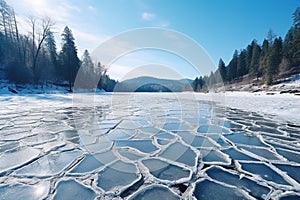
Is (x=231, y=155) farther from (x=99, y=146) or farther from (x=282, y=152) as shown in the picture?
(x=99, y=146)

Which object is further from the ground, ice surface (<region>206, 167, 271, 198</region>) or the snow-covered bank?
the snow-covered bank

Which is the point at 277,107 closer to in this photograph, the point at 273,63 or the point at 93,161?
the point at 93,161

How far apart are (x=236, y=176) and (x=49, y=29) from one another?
31188 millimetres

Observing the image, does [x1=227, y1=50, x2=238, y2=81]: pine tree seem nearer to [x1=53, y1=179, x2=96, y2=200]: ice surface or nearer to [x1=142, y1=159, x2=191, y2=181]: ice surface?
[x1=142, y1=159, x2=191, y2=181]: ice surface

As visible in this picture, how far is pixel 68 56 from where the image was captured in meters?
30.8

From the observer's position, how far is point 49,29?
2522cm

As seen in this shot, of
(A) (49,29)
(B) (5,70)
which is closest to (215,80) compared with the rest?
(A) (49,29)

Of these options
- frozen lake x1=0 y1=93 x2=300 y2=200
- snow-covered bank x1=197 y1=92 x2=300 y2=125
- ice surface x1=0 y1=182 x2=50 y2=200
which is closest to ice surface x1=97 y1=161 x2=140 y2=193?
frozen lake x1=0 y1=93 x2=300 y2=200

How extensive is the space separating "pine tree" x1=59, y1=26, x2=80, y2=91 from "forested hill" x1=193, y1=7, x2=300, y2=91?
3531 centimetres

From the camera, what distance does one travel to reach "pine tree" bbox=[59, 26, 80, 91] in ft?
100

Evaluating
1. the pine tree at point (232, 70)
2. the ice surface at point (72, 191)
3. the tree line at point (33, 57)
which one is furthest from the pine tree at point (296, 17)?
the ice surface at point (72, 191)

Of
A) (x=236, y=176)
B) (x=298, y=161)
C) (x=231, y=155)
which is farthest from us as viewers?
(x=231, y=155)

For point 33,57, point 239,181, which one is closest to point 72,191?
point 239,181

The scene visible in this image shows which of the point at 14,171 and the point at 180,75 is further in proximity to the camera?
the point at 180,75
